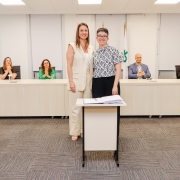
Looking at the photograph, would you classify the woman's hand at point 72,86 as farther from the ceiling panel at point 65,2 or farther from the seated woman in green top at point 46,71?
the ceiling panel at point 65,2

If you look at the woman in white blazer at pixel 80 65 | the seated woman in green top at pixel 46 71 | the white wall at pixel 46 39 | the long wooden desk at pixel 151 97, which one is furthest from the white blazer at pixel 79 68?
the white wall at pixel 46 39

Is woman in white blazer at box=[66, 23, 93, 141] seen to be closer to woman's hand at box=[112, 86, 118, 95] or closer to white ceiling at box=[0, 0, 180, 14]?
woman's hand at box=[112, 86, 118, 95]

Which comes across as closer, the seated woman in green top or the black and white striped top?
the black and white striped top

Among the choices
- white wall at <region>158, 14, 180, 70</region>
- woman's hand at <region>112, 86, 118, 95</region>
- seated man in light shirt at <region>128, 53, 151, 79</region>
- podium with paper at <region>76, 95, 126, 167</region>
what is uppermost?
white wall at <region>158, 14, 180, 70</region>

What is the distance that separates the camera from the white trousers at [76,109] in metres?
2.62

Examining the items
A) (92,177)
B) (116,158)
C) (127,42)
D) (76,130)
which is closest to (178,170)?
(116,158)

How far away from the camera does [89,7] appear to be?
5.56 meters

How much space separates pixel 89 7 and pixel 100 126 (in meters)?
4.24

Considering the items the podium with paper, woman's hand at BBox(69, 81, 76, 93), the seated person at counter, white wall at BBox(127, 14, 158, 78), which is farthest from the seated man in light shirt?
the seated person at counter

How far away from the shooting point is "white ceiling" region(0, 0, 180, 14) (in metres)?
5.06

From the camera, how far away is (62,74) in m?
6.70

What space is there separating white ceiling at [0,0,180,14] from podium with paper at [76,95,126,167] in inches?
144

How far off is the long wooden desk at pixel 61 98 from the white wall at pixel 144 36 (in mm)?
3069

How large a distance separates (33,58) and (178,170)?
18.1ft
